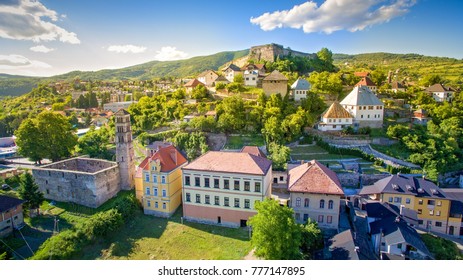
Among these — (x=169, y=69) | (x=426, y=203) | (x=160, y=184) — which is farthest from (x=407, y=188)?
(x=169, y=69)

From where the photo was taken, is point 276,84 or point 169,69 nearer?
point 276,84

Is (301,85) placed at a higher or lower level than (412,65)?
lower

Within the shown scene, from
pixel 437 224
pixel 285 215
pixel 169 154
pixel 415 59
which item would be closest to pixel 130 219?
pixel 169 154

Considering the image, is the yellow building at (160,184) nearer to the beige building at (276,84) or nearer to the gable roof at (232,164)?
the gable roof at (232,164)

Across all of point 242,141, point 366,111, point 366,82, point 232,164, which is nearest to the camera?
point 232,164

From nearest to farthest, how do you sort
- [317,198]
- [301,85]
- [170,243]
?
1. [170,243]
2. [317,198]
3. [301,85]

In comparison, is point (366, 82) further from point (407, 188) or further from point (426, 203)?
point (426, 203)

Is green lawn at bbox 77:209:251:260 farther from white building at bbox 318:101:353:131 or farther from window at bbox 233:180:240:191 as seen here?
white building at bbox 318:101:353:131

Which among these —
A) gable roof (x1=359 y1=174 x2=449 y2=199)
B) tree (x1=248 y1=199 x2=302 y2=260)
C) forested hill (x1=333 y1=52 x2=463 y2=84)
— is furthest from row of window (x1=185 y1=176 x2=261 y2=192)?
forested hill (x1=333 y1=52 x2=463 y2=84)
